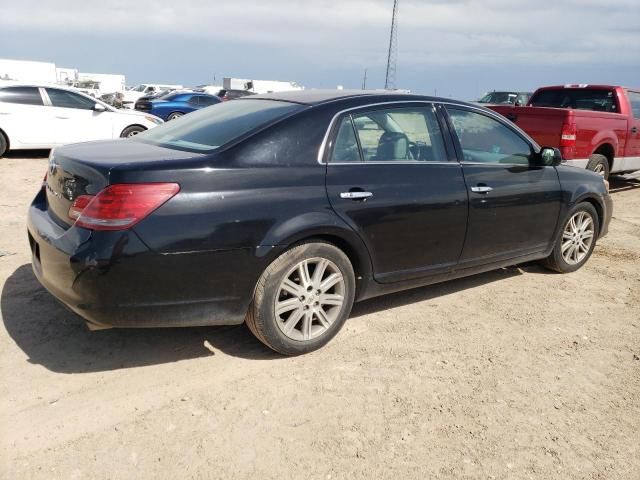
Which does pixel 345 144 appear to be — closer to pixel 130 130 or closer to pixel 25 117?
pixel 130 130

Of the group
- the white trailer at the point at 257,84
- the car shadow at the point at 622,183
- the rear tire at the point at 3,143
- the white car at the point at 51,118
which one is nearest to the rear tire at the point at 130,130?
the white car at the point at 51,118

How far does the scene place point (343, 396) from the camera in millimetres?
3039

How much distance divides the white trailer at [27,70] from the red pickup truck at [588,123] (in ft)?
166

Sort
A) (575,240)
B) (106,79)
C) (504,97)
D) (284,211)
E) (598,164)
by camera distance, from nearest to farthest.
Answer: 1. (284,211)
2. (575,240)
3. (598,164)
4. (504,97)
5. (106,79)

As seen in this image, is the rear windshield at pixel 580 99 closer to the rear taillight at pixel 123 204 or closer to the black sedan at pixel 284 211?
the black sedan at pixel 284 211

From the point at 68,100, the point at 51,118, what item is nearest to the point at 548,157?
the point at 51,118

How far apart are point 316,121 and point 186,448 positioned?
1993 mm

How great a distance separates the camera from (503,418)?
2893 mm

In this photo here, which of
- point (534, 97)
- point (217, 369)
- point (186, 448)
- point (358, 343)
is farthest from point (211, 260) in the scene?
point (534, 97)

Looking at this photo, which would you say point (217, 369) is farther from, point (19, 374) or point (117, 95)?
point (117, 95)

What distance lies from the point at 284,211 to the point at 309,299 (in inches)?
23.4

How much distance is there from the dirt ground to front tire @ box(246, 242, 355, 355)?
0.15m

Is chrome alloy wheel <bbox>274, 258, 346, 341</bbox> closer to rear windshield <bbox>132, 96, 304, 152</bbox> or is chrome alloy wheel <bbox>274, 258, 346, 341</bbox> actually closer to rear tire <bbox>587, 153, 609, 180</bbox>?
rear windshield <bbox>132, 96, 304, 152</bbox>

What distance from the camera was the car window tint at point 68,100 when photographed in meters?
11.0
